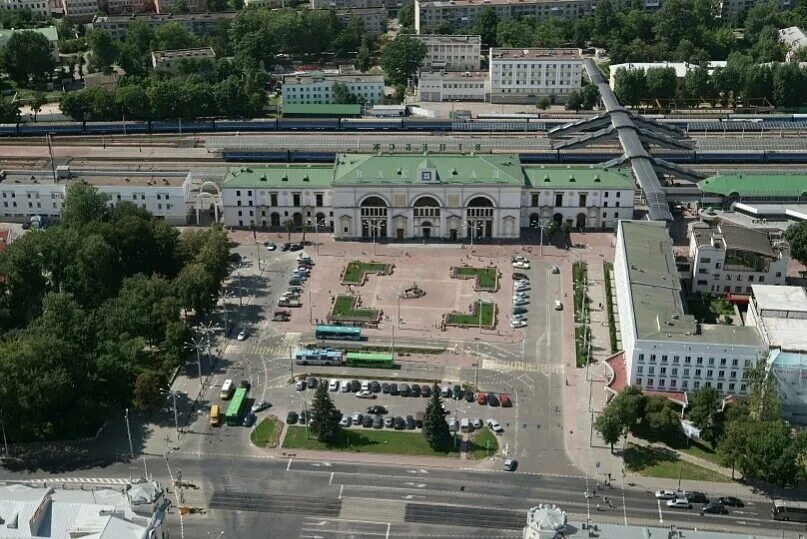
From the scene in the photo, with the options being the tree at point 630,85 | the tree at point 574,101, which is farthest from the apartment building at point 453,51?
the tree at point 630,85

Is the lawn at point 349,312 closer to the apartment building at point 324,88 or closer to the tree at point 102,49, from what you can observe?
the apartment building at point 324,88

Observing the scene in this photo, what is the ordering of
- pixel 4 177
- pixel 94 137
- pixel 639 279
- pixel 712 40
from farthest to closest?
pixel 712 40
pixel 94 137
pixel 4 177
pixel 639 279

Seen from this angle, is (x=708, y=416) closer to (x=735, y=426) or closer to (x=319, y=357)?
(x=735, y=426)

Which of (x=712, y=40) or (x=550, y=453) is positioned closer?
(x=550, y=453)

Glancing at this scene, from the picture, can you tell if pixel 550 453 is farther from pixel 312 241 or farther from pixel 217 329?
pixel 312 241

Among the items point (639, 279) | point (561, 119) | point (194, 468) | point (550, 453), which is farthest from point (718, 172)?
point (194, 468)

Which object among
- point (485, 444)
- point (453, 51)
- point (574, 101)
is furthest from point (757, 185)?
point (453, 51)

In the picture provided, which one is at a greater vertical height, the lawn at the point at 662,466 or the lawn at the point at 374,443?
the lawn at the point at 374,443
